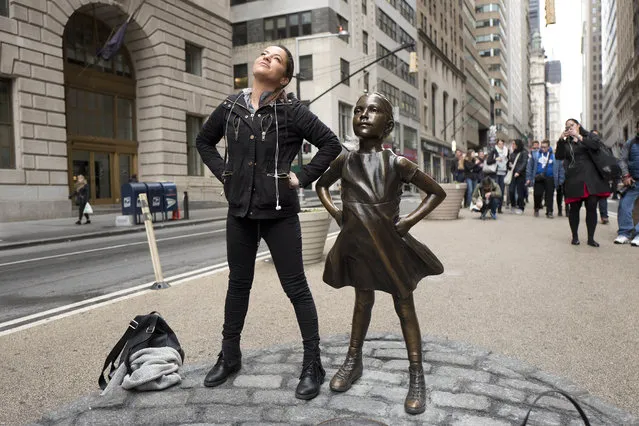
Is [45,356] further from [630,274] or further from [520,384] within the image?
[630,274]

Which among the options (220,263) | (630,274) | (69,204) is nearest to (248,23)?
(69,204)

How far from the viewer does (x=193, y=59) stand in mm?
27609

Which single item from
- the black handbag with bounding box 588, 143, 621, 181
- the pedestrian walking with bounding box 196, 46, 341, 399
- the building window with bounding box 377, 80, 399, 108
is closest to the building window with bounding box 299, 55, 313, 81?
the building window with bounding box 377, 80, 399, 108

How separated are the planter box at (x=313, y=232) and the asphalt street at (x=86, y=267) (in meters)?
1.83

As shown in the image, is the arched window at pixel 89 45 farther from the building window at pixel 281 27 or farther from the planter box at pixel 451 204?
the planter box at pixel 451 204

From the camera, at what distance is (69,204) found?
65.3ft

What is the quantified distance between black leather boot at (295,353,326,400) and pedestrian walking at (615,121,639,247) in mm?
7374

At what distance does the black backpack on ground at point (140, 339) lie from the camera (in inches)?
129

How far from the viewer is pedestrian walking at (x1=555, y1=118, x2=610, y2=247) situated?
8148 mm

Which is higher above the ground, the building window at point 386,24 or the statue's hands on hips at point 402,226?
the building window at point 386,24

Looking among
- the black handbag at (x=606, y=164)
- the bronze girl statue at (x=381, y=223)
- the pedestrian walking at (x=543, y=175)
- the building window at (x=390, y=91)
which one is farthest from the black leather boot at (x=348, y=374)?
the building window at (x=390, y=91)

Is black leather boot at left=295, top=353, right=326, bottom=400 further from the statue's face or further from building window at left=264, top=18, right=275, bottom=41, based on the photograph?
building window at left=264, top=18, right=275, bottom=41

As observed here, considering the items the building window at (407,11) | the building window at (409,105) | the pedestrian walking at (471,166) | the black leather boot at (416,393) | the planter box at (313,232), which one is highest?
the building window at (407,11)

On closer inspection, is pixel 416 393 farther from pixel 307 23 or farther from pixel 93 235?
pixel 307 23
